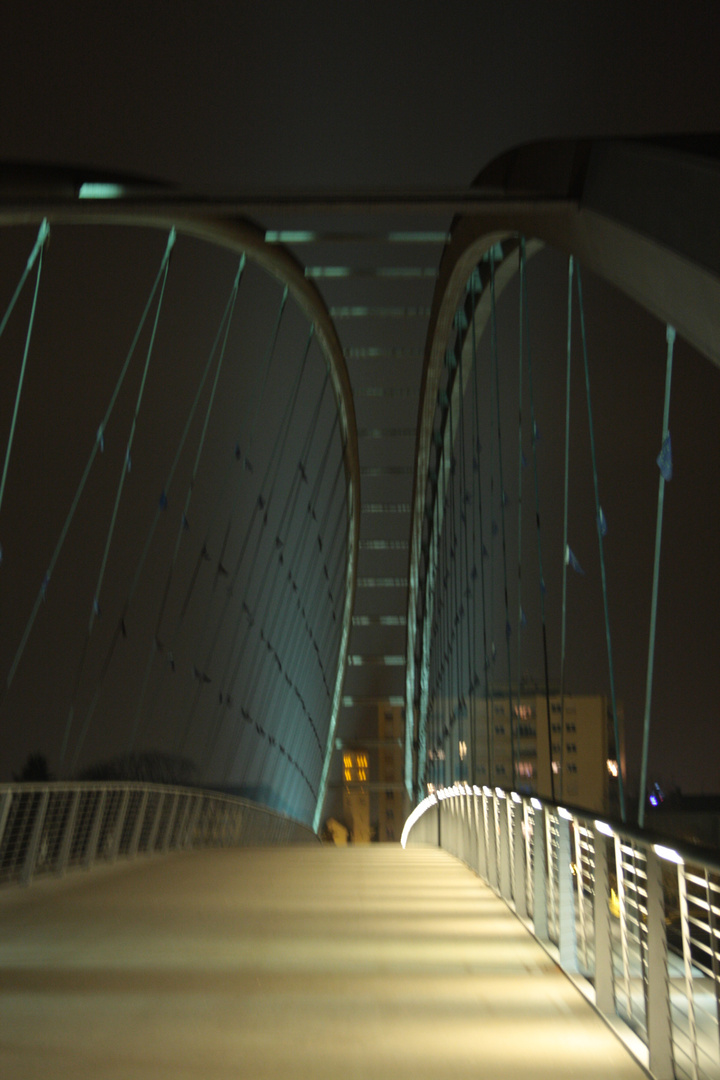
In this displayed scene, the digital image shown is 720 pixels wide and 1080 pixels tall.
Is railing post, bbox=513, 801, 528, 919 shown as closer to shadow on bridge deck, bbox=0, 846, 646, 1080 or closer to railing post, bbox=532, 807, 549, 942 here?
shadow on bridge deck, bbox=0, 846, 646, 1080

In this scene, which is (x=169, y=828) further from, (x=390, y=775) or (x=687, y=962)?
(x=390, y=775)

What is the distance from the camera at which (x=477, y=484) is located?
720 inches

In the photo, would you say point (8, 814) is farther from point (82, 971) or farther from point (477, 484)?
point (477, 484)

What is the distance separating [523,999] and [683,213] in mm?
2637

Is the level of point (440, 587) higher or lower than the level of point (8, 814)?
higher

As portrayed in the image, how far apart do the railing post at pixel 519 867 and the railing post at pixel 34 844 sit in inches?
129

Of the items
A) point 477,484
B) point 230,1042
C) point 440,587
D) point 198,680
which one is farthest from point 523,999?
point 440,587

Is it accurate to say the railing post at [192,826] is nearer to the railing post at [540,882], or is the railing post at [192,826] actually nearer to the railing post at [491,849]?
the railing post at [491,849]

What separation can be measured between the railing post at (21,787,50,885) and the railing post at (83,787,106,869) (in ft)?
3.20

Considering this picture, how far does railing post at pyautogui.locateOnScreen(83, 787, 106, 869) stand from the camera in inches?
368

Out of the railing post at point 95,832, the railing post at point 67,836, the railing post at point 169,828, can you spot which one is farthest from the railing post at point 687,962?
the railing post at point 169,828

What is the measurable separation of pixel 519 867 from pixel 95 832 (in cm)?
419

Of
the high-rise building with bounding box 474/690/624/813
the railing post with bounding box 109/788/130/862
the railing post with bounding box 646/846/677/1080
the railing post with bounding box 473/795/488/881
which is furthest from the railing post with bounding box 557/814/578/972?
the high-rise building with bounding box 474/690/624/813

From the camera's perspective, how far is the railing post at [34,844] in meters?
7.93
